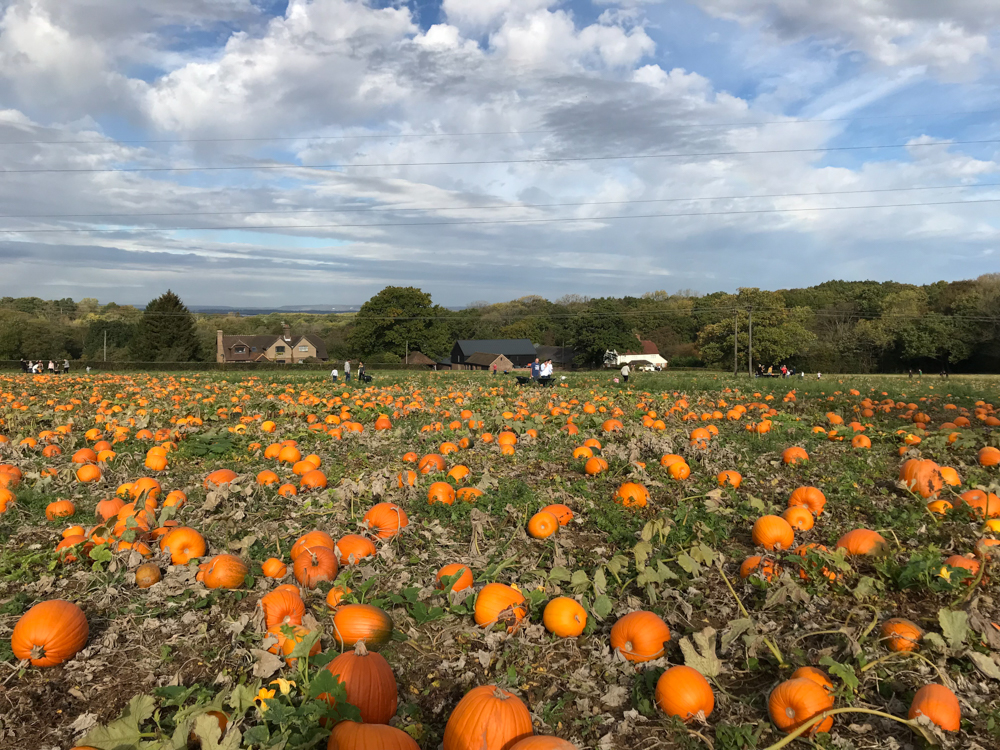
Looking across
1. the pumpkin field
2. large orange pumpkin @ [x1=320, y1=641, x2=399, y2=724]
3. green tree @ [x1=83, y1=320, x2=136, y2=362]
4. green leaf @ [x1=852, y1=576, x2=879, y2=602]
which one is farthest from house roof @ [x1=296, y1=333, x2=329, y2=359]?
large orange pumpkin @ [x1=320, y1=641, x2=399, y2=724]

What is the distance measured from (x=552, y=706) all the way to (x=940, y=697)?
6.77 feet

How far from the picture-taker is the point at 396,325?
9138 cm

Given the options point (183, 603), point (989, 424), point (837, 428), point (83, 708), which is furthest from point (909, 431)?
point (83, 708)

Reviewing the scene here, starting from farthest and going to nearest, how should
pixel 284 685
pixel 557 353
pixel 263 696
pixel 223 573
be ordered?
pixel 557 353
pixel 223 573
pixel 284 685
pixel 263 696

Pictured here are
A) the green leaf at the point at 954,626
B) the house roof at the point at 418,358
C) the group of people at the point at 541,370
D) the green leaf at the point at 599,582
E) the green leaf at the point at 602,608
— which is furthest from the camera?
the house roof at the point at 418,358

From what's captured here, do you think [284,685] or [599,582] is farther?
[599,582]

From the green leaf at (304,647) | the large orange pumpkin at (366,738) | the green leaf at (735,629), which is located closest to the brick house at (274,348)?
the green leaf at (304,647)

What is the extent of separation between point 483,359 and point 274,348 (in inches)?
Result: 1318

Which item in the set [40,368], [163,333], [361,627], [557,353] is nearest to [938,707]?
[361,627]

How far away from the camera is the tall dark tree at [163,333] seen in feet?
247

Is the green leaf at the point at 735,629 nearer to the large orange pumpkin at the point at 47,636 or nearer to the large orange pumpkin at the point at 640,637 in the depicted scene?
the large orange pumpkin at the point at 640,637

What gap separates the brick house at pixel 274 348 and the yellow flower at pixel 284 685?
9972 centimetres

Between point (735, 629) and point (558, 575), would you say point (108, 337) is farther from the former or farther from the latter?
point (735, 629)

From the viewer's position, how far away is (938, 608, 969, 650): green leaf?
13.0 feet
